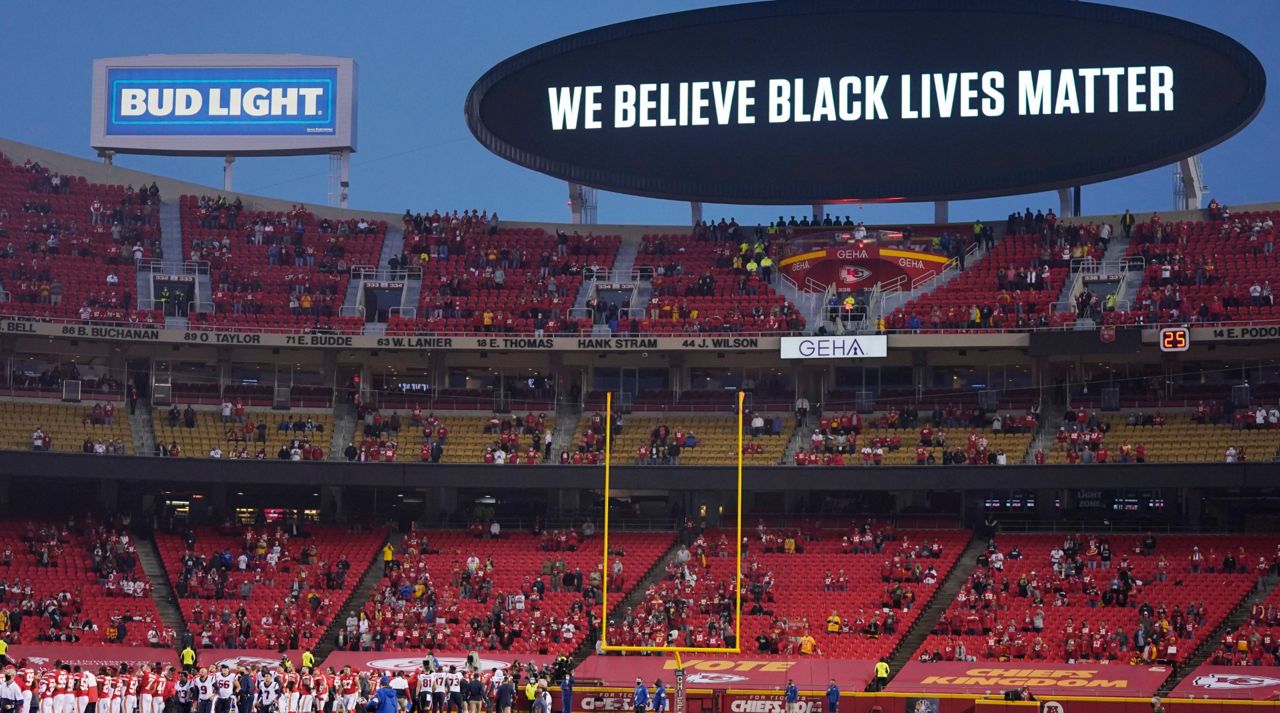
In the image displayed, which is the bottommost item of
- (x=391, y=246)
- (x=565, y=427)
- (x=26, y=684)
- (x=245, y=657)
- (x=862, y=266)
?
(x=245, y=657)

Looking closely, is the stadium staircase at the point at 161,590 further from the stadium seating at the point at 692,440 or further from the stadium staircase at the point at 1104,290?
the stadium staircase at the point at 1104,290

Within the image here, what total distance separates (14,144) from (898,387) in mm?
31997

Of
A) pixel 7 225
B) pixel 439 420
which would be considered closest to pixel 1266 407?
pixel 439 420

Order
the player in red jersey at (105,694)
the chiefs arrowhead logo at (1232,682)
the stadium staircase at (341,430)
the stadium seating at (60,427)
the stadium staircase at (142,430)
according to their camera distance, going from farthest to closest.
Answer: the stadium staircase at (341,430), the stadium staircase at (142,430), the stadium seating at (60,427), the chiefs arrowhead logo at (1232,682), the player in red jersey at (105,694)

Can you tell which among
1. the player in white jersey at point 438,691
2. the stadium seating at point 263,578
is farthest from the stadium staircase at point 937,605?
the stadium seating at point 263,578

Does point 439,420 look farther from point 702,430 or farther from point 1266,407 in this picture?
point 1266,407

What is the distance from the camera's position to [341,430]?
50.4 metres

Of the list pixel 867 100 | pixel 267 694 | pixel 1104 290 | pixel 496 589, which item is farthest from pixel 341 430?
pixel 1104 290

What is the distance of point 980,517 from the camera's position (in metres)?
47.2

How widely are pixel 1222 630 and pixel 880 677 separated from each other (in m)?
9.33

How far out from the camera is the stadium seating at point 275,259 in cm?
5084

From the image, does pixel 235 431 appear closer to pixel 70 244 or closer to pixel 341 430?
pixel 341 430

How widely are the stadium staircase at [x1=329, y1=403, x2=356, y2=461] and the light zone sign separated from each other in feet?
37.7

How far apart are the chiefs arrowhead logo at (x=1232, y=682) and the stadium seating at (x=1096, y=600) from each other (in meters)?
1.93
